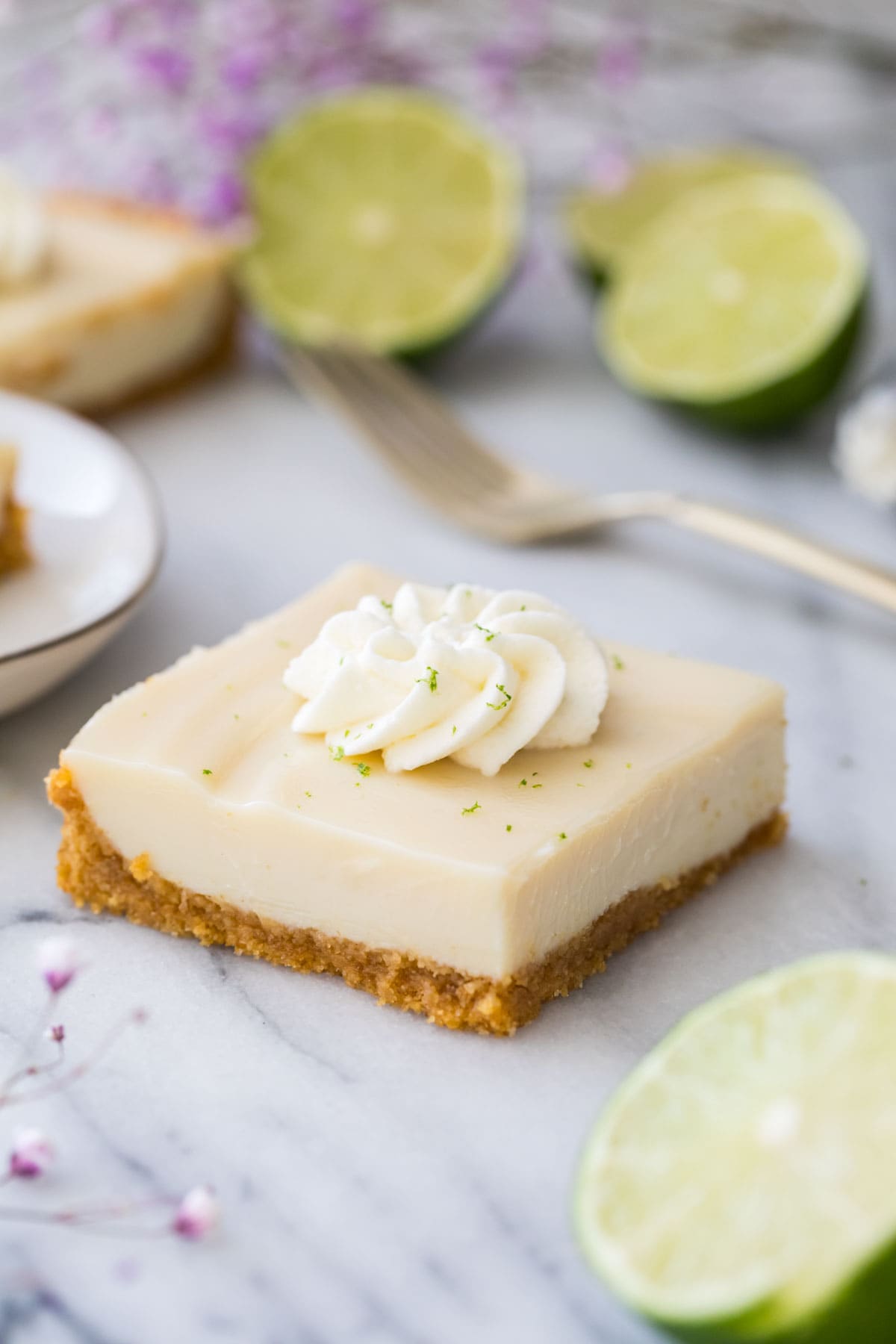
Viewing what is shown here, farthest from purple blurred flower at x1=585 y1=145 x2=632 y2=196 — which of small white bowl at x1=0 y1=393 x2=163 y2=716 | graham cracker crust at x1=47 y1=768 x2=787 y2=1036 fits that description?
graham cracker crust at x1=47 y1=768 x2=787 y2=1036

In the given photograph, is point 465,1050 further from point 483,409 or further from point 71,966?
point 483,409

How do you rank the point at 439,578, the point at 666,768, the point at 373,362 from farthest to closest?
1. the point at 373,362
2. the point at 439,578
3. the point at 666,768

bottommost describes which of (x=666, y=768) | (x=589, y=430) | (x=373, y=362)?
(x=589, y=430)

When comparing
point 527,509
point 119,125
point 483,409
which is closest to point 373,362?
point 483,409

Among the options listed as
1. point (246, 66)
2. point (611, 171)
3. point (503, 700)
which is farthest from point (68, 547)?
point (611, 171)

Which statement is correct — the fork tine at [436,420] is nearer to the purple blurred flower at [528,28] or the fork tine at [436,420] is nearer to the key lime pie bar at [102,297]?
the key lime pie bar at [102,297]

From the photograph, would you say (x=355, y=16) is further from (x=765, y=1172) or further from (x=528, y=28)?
(x=765, y=1172)

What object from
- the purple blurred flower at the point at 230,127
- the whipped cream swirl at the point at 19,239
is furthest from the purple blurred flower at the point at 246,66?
the whipped cream swirl at the point at 19,239

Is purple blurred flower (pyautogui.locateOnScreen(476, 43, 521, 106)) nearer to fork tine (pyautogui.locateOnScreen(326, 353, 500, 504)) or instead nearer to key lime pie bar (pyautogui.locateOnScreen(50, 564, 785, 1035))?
fork tine (pyautogui.locateOnScreen(326, 353, 500, 504))
